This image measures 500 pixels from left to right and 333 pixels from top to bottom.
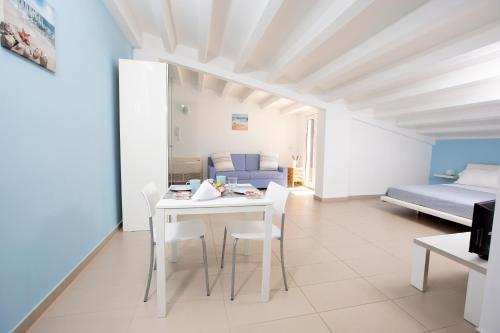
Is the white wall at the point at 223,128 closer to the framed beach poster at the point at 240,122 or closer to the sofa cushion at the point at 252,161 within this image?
the framed beach poster at the point at 240,122

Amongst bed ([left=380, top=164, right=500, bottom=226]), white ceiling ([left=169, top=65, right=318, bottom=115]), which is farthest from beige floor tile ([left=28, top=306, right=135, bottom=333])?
white ceiling ([left=169, top=65, right=318, bottom=115])

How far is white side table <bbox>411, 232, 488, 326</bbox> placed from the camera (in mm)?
1503

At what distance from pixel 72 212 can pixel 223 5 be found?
2411mm

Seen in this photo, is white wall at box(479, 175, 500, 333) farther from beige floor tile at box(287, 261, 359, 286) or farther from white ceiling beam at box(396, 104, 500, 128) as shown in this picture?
white ceiling beam at box(396, 104, 500, 128)

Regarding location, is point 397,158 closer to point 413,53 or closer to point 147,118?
point 413,53

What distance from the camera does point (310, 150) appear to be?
6934 mm

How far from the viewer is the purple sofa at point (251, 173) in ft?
18.8

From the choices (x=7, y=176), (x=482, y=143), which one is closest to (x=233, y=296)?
(x=7, y=176)

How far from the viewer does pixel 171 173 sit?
580 centimetres

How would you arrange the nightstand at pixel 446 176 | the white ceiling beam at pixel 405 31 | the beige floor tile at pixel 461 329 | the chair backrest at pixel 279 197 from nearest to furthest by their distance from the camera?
1. the beige floor tile at pixel 461 329
2. the white ceiling beam at pixel 405 31
3. the chair backrest at pixel 279 197
4. the nightstand at pixel 446 176

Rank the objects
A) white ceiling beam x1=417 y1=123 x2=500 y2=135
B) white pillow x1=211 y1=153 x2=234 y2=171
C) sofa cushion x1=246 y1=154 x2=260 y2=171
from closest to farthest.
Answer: white ceiling beam x1=417 y1=123 x2=500 y2=135
white pillow x1=211 y1=153 x2=234 y2=171
sofa cushion x1=246 y1=154 x2=260 y2=171

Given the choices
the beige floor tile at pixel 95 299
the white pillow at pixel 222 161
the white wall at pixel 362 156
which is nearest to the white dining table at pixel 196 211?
the beige floor tile at pixel 95 299

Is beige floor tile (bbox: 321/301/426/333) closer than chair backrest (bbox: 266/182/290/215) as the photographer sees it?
Yes

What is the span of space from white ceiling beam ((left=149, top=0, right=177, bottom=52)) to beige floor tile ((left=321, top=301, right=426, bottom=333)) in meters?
3.05
